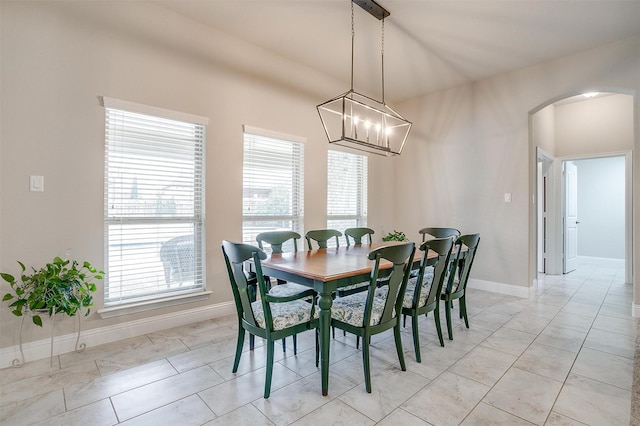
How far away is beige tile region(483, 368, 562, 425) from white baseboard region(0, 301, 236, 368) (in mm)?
2529

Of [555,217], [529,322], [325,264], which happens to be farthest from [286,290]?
[555,217]

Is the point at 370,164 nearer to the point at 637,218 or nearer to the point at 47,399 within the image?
the point at 637,218

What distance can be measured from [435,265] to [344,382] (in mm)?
1106

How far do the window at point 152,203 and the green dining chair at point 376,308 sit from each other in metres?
1.72

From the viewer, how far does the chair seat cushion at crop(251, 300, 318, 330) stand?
2008mm

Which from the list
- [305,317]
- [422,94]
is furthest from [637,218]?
[305,317]

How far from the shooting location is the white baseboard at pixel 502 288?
416 centimetres

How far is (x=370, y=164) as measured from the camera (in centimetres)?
512

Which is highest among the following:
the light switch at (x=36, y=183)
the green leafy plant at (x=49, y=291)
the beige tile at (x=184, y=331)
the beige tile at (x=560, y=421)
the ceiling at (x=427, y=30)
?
the ceiling at (x=427, y=30)

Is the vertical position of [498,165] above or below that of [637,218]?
above

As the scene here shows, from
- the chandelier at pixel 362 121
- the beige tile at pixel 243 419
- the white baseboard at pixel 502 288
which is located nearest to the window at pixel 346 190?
the chandelier at pixel 362 121

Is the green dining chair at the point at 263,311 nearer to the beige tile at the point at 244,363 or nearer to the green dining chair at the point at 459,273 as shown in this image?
the beige tile at the point at 244,363

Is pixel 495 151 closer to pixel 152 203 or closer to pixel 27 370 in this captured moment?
pixel 152 203

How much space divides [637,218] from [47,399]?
17.4 feet
